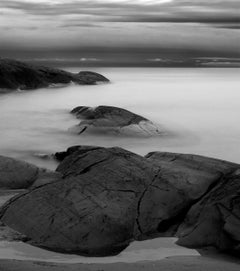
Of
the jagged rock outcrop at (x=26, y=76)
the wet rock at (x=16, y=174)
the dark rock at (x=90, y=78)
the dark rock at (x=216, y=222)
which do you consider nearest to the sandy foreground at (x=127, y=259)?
the dark rock at (x=216, y=222)

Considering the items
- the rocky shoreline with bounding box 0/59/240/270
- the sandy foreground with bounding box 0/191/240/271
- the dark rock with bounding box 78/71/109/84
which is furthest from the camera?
the dark rock with bounding box 78/71/109/84

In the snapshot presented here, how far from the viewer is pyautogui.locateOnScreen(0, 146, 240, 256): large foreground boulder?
18.2 ft

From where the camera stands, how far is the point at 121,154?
23.6 feet

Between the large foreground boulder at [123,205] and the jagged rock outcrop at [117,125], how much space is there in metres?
7.56

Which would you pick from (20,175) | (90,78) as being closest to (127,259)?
(20,175)

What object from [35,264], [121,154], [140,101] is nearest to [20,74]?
[140,101]

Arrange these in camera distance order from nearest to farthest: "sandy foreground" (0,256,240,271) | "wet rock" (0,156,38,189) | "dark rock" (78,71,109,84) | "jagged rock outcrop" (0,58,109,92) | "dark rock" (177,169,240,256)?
"sandy foreground" (0,256,240,271), "dark rock" (177,169,240,256), "wet rock" (0,156,38,189), "jagged rock outcrop" (0,58,109,92), "dark rock" (78,71,109,84)

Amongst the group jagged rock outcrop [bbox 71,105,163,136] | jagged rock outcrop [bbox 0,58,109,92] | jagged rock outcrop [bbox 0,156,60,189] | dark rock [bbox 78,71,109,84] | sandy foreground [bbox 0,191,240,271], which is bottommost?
dark rock [bbox 78,71,109,84]

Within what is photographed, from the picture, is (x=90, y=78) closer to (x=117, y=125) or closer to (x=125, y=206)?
(x=117, y=125)

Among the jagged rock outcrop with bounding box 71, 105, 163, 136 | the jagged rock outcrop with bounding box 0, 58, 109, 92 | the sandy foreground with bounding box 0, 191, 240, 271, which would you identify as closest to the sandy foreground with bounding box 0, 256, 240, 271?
the sandy foreground with bounding box 0, 191, 240, 271

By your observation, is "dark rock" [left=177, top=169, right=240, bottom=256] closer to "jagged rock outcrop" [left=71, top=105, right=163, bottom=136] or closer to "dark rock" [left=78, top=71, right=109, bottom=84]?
"jagged rock outcrop" [left=71, top=105, right=163, bottom=136]

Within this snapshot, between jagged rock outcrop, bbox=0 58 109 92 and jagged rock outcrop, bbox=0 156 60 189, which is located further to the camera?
jagged rock outcrop, bbox=0 58 109 92

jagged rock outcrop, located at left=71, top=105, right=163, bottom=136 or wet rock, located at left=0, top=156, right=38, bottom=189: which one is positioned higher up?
wet rock, located at left=0, top=156, right=38, bottom=189

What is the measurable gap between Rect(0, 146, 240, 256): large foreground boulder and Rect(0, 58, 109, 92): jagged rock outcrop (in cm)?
2753
